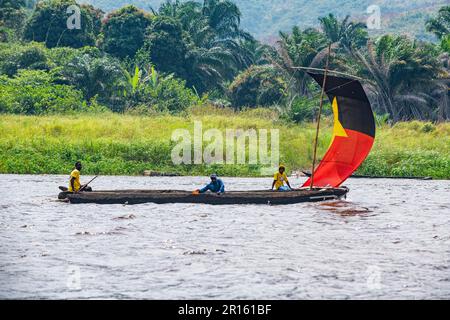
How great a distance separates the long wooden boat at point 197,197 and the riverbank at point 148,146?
35.0 feet

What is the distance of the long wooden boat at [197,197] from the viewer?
78.4ft

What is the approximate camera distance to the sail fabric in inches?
1011

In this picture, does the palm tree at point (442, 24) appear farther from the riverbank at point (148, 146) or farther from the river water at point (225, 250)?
the river water at point (225, 250)

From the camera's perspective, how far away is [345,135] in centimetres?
2611

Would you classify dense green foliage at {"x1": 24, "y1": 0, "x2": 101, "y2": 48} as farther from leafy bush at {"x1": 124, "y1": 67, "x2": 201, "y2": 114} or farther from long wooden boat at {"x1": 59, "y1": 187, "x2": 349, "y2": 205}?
long wooden boat at {"x1": 59, "y1": 187, "x2": 349, "y2": 205}

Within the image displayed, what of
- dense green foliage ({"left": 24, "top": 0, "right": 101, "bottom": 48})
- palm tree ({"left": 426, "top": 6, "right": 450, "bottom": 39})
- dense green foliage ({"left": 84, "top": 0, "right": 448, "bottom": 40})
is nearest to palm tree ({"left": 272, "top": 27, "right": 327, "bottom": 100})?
palm tree ({"left": 426, "top": 6, "right": 450, "bottom": 39})

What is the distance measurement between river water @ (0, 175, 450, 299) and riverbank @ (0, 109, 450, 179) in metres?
7.16

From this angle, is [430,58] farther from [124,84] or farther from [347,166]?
[347,166]

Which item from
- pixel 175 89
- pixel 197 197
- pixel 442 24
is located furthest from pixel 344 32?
pixel 197 197

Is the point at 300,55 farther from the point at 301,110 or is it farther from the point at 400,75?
the point at 301,110

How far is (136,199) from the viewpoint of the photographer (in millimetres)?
24281

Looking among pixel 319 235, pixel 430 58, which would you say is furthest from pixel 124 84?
pixel 319 235

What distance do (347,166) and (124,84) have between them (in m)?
24.5

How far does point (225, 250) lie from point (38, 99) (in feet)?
94.7
